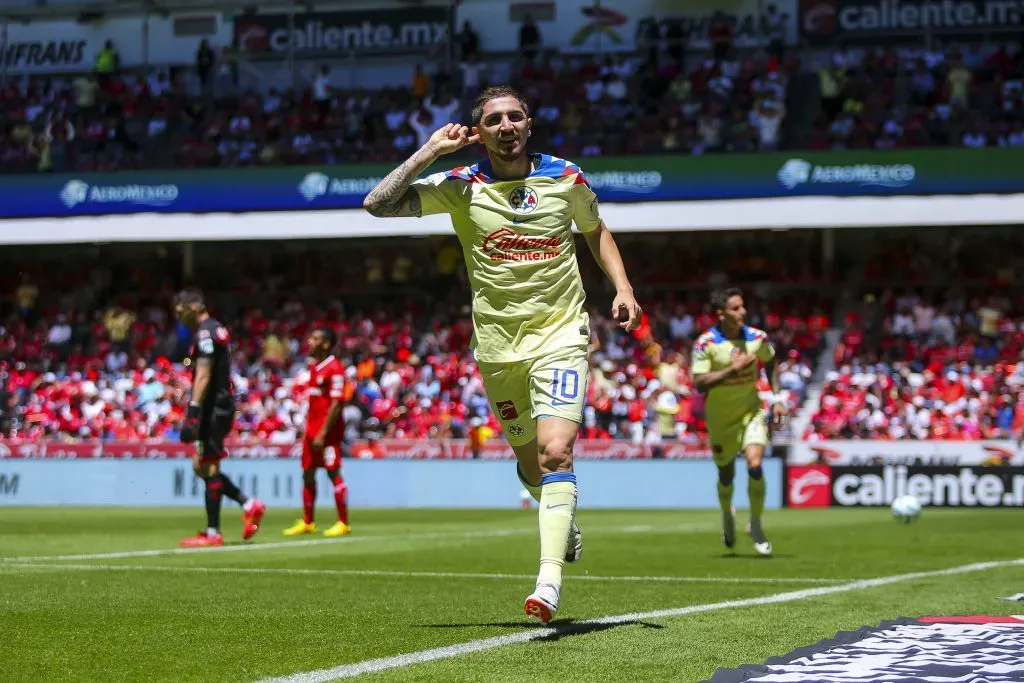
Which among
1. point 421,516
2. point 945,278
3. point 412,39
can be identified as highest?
point 412,39

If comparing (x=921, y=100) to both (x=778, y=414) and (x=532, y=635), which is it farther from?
(x=532, y=635)

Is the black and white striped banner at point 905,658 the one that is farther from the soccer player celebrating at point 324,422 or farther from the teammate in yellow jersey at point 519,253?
the soccer player celebrating at point 324,422

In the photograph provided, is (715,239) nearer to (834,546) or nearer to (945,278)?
(945,278)

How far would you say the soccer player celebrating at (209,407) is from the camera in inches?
540

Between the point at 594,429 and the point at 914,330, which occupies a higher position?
the point at 914,330

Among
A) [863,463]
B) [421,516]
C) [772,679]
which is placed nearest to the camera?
[772,679]

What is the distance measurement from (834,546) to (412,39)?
87.8 ft

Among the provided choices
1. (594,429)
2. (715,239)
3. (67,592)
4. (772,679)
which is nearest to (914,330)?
(715,239)

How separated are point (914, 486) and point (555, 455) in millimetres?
20300

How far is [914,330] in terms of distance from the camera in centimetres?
3266

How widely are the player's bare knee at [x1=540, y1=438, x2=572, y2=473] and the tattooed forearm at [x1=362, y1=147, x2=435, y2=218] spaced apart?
1.31 meters

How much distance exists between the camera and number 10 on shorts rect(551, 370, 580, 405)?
23.6 feet

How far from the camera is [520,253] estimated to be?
740 cm

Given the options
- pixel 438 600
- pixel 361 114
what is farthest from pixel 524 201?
pixel 361 114
